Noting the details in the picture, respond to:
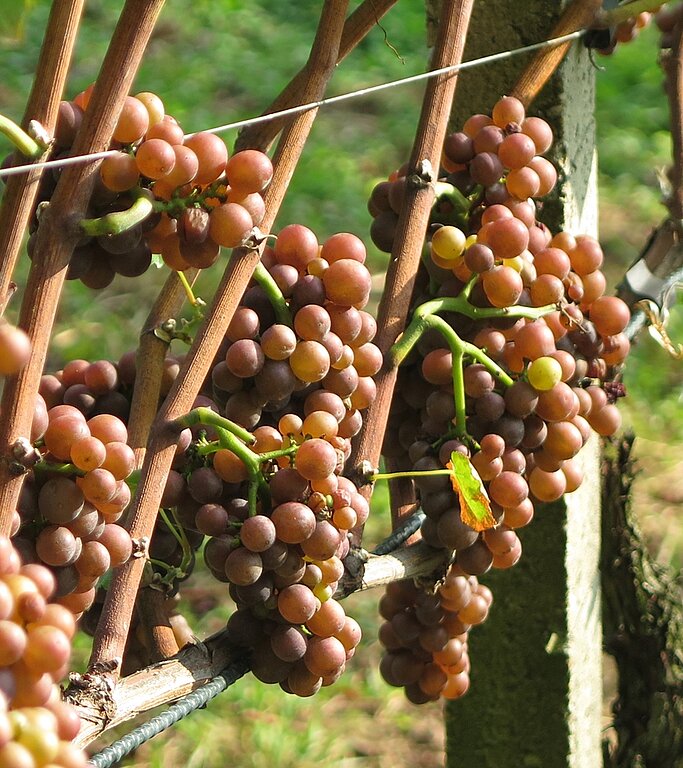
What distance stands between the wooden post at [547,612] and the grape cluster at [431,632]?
0.85 ft

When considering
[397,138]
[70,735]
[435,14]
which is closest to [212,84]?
[397,138]

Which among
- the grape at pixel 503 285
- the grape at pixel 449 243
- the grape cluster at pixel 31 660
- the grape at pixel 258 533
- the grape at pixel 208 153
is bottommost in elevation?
the grape cluster at pixel 31 660

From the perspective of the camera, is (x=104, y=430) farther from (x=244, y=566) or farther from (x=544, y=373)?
(x=544, y=373)

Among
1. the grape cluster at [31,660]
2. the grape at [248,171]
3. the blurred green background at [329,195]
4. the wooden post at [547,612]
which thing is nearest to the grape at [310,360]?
the grape at [248,171]

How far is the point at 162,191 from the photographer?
57 cm

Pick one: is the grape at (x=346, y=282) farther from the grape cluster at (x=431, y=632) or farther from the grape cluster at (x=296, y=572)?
the grape cluster at (x=431, y=632)

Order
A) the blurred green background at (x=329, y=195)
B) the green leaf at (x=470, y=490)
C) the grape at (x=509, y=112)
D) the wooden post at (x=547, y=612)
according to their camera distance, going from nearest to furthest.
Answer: the green leaf at (x=470, y=490) → the grape at (x=509, y=112) → the wooden post at (x=547, y=612) → the blurred green background at (x=329, y=195)

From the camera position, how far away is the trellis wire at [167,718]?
1.91 feet

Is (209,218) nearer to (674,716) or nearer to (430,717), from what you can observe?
(674,716)

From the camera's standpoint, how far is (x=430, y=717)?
2.11 meters

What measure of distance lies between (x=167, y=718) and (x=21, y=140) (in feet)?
1.07

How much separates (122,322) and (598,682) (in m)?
1.78

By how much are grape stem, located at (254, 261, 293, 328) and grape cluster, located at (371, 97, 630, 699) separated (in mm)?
150

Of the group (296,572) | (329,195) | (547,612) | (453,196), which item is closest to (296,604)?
(296,572)
